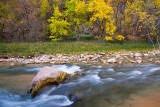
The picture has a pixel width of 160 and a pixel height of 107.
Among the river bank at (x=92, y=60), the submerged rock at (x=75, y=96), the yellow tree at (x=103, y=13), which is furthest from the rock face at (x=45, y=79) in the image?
the yellow tree at (x=103, y=13)

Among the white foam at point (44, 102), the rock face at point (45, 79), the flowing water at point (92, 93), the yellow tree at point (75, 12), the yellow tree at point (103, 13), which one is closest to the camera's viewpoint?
the flowing water at point (92, 93)

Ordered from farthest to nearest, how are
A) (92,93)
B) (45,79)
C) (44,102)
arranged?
1. (45,79)
2. (92,93)
3. (44,102)

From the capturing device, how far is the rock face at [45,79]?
484 cm

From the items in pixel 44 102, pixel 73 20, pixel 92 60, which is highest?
pixel 73 20

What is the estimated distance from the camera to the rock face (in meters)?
4.84

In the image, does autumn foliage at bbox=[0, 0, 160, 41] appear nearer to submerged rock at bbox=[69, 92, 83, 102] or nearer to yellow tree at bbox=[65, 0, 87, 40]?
yellow tree at bbox=[65, 0, 87, 40]

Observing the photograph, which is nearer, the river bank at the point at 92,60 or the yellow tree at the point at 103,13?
the river bank at the point at 92,60

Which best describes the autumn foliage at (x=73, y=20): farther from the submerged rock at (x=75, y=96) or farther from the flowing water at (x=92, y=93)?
the submerged rock at (x=75, y=96)

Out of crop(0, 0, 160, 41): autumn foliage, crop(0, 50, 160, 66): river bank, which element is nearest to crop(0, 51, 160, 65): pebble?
crop(0, 50, 160, 66): river bank

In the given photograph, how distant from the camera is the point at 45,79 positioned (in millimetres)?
5066

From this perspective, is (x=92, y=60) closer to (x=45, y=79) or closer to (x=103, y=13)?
(x=45, y=79)

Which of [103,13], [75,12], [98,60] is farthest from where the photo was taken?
[75,12]

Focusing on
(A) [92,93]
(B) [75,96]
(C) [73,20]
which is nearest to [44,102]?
(B) [75,96]

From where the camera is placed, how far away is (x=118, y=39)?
2095 cm
